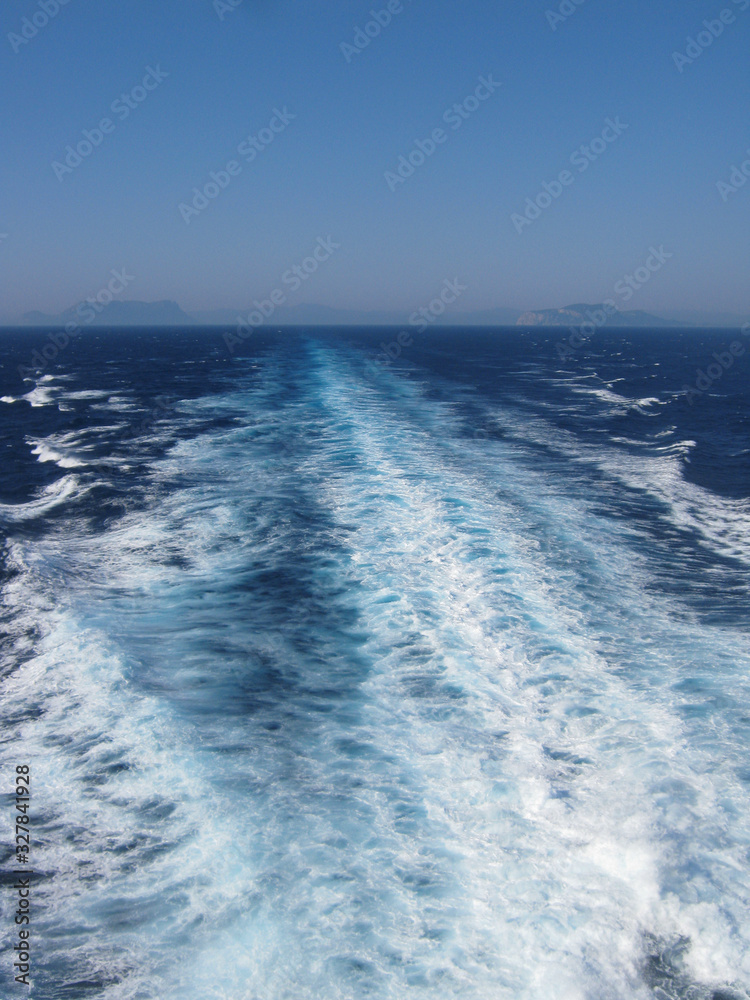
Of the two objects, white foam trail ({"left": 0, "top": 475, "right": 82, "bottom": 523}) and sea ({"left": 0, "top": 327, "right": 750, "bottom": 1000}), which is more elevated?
white foam trail ({"left": 0, "top": 475, "right": 82, "bottom": 523})

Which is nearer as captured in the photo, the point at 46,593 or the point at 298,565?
the point at 46,593

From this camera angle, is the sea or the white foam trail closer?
the sea

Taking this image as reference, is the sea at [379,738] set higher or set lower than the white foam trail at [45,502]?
lower

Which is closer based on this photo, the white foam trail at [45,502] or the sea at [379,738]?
the sea at [379,738]

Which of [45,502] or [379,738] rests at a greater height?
[45,502]

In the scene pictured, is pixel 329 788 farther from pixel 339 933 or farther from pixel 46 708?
pixel 46 708

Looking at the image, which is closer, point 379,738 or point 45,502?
point 379,738

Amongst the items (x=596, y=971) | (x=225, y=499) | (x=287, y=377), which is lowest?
(x=596, y=971)

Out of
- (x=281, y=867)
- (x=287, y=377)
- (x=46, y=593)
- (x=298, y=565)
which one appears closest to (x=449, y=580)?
(x=298, y=565)
